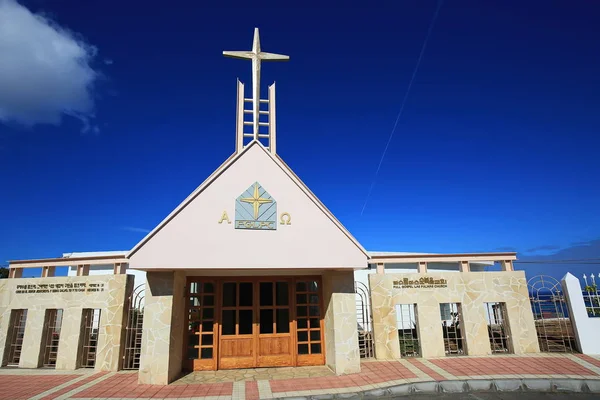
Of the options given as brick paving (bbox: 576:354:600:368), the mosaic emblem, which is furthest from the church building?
brick paving (bbox: 576:354:600:368)

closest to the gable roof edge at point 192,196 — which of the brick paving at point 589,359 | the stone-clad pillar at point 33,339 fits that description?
the stone-clad pillar at point 33,339

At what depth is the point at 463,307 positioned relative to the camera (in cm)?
1139

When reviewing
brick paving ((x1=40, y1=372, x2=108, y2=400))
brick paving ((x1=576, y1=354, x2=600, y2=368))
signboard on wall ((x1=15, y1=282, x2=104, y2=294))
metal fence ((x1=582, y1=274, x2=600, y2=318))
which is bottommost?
brick paving ((x1=576, y1=354, x2=600, y2=368))

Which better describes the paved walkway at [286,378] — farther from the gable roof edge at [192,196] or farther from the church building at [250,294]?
the gable roof edge at [192,196]

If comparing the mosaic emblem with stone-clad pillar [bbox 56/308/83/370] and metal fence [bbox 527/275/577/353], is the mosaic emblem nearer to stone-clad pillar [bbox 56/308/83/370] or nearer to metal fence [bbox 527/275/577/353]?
stone-clad pillar [bbox 56/308/83/370]

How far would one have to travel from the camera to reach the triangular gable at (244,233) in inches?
327

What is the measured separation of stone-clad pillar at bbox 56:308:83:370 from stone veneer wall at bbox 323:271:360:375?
778 centimetres

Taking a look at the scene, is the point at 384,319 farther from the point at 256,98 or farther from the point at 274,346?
the point at 256,98

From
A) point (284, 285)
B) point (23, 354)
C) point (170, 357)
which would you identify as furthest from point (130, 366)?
point (284, 285)

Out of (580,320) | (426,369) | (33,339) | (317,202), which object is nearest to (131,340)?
(33,339)

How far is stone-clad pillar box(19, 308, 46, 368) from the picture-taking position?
34.6ft

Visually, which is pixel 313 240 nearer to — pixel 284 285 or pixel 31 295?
pixel 284 285

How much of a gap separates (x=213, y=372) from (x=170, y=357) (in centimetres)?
144

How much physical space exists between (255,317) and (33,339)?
24.0 ft
